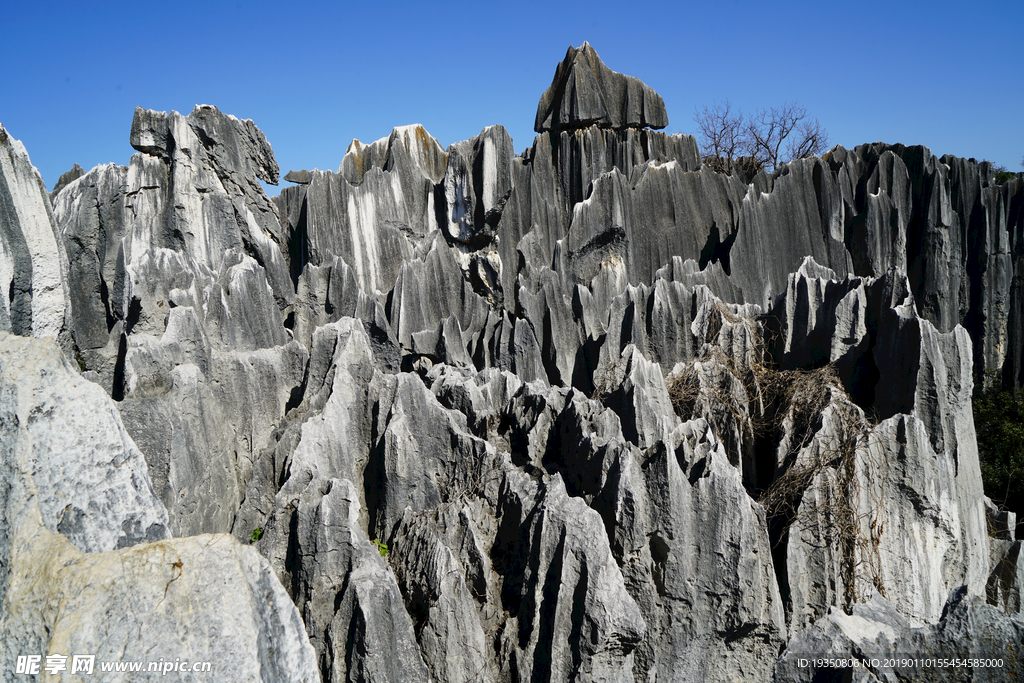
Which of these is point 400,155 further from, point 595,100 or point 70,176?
point 70,176

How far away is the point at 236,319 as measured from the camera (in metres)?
11.5

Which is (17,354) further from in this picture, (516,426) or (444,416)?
(516,426)

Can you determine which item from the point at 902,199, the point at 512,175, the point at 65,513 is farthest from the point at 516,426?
the point at 902,199

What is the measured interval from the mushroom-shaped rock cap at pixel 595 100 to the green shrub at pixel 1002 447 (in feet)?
34.6

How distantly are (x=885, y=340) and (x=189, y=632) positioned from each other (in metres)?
10.1

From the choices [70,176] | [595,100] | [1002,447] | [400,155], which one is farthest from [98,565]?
[70,176]

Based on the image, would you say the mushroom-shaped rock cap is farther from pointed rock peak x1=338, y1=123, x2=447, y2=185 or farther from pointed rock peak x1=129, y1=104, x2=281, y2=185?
pointed rock peak x1=129, y1=104, x2=281, y2=185

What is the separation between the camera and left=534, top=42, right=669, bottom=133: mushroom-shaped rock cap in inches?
693

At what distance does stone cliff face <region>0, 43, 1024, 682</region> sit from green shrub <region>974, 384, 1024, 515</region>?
2427 millimetres

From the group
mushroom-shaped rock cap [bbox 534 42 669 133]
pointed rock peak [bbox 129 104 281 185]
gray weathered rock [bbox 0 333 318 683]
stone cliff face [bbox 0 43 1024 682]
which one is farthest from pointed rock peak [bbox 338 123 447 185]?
gray weathered rock [bbox 0 333 318 683]

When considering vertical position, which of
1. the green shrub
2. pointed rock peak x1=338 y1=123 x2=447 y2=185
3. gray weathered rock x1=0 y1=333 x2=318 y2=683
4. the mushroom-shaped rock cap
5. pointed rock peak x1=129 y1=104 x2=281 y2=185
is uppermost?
the mushroom-shaped rock cap

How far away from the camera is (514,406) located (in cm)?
975

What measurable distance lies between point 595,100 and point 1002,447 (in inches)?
487

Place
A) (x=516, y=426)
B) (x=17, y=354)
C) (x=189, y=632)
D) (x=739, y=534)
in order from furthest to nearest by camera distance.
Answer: (x=516, y=426), (x=739, y=534), (x=17, y=354), (x=189, y=632)
